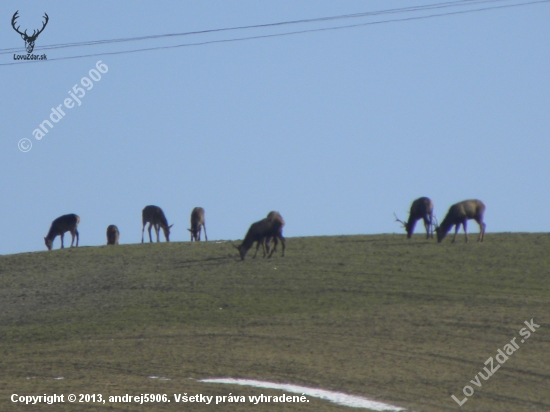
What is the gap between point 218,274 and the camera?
31266mm

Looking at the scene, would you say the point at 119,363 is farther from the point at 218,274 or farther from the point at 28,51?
the point at 28,51

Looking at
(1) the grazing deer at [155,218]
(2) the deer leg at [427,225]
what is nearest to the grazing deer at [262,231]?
(2) the deer leg at [427,225]

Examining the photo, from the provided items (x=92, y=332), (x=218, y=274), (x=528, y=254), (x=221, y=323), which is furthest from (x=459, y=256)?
(x=92, y=332)

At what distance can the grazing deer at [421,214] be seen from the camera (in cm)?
3778

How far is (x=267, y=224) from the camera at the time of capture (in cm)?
3288

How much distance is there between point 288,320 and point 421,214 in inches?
517

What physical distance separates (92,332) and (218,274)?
252 inches

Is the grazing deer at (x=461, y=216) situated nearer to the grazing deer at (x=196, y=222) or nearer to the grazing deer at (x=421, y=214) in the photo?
the grazing deer at (x=421, y=214)

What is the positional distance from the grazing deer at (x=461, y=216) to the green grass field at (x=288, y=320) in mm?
539

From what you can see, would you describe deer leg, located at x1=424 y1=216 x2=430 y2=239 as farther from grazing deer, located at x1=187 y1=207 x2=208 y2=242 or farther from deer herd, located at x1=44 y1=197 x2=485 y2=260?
grazing deer, located at x1=187 y1=207 x2=208 y2=242

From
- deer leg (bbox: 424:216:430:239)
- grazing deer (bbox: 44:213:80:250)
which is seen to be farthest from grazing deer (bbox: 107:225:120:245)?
deer leg (bbox: 424:216:430:239)

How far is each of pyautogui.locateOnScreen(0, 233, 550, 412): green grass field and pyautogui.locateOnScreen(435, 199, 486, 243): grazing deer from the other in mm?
539

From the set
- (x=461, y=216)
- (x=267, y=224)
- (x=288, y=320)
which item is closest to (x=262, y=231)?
(x=267, y=224)

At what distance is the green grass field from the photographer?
2003cm
